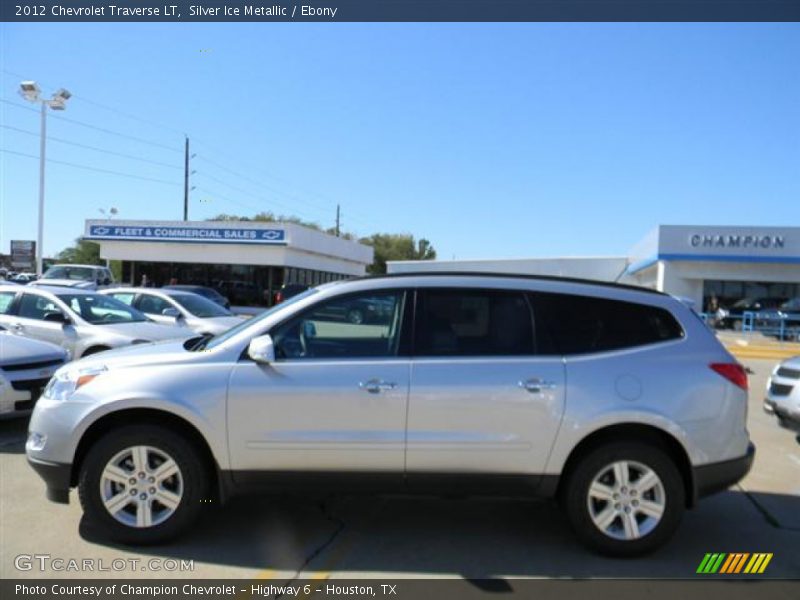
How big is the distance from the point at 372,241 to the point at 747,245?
2551 inches

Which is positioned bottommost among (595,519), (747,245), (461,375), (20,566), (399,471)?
(20,566)

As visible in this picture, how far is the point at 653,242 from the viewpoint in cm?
3656

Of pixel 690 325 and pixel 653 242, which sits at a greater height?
pixel 653 242

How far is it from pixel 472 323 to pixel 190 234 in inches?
1300

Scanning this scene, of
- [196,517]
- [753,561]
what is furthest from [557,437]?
[196,517]

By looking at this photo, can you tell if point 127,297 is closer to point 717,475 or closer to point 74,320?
point 74,320

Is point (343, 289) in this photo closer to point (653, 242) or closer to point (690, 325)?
point (690, 325)

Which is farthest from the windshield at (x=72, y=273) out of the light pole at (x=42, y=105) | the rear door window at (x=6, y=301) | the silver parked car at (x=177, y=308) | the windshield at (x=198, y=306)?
the rear door window at (x=6, y=301)

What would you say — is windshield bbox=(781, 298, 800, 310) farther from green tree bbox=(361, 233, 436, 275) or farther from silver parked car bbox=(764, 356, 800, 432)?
green tree bbox=(361, 233, 436, 275)

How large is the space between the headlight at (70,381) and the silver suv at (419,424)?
0.01m

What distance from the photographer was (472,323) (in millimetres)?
4414

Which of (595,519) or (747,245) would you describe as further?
(747,245)

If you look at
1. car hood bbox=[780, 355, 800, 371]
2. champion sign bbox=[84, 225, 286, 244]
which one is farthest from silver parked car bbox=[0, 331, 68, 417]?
champion sign bbox=[84, 225, 286, 244]

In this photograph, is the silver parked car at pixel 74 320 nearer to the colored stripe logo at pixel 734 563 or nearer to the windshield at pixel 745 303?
the colored stripe logo at pixel 734 563
